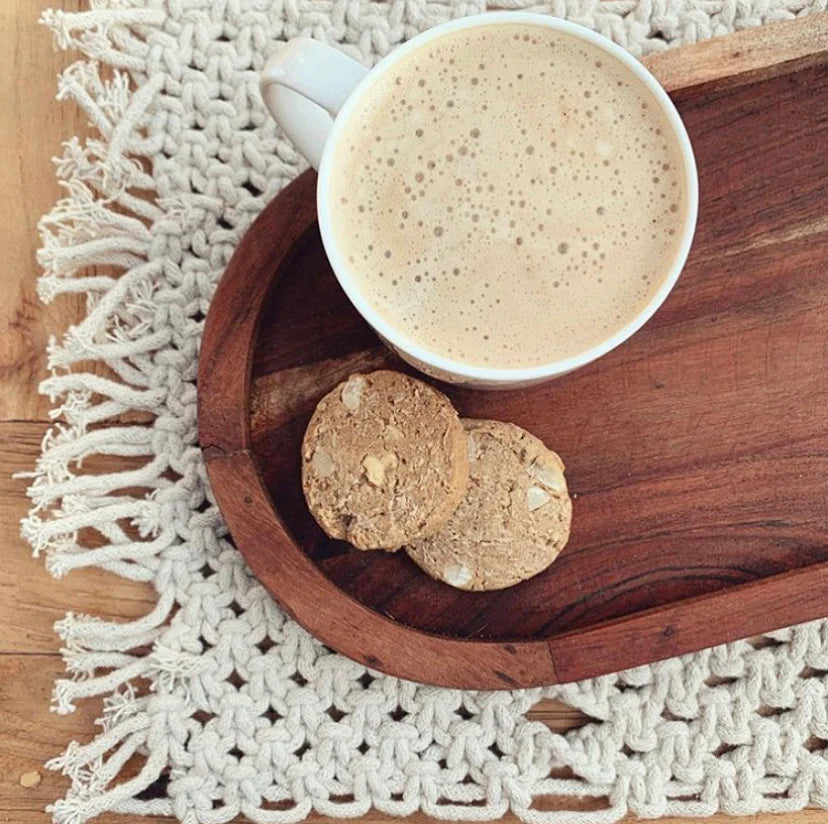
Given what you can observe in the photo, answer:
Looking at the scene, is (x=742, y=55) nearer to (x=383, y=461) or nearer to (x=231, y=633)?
(x=383, y=461)

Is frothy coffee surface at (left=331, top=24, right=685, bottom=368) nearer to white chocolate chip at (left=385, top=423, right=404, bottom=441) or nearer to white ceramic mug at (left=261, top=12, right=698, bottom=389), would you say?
white ceramic mug at (left=261, top=12, right=698, bottom=389)

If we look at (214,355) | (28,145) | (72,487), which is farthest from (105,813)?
(28,145)

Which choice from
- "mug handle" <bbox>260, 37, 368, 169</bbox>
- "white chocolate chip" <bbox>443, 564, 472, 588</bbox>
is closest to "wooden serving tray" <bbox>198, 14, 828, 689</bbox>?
"white chocolate chip" <bbox>443, 564, 472, 588</bbox>

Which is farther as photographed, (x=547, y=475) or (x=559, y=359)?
(x=547, y=475)

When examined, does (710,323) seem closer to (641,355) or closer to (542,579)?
(641,355)

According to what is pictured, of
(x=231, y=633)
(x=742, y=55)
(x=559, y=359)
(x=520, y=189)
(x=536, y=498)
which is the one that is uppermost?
(x=742, y=55)

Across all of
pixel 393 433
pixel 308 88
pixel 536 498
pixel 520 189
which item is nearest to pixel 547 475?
pixel 536 498

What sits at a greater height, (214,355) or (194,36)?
(194,36)
